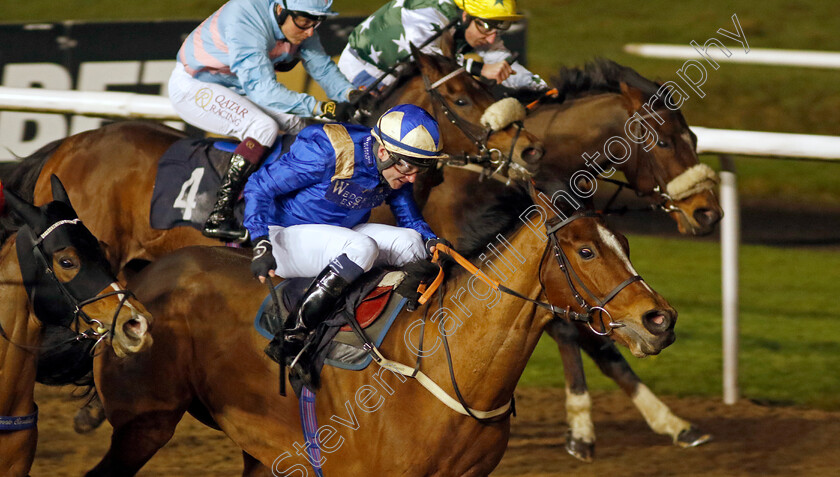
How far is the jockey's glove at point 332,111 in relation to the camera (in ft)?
15.7

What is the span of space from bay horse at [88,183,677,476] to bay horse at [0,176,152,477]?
1.69 ft

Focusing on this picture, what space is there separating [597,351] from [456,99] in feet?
4.77

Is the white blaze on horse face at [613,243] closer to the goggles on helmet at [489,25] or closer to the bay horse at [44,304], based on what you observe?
the bay horse at [44,304]

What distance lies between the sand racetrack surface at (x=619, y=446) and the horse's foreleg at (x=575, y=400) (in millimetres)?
81

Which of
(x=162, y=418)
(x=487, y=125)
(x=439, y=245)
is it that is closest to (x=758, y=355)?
(x=487, y=125)

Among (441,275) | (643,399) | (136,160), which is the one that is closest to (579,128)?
(643,399)

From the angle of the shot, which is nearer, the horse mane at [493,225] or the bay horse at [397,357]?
the bay horse at [397,357]

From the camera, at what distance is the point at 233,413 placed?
3.84m

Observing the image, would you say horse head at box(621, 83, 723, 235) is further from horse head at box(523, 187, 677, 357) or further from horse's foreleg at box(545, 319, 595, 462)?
horse head at box(523, 187, 677, 357)

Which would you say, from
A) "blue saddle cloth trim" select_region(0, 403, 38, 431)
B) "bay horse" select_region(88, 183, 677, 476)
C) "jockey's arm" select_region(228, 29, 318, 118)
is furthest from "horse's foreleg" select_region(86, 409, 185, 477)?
"jockey's arm" select_region(228, 29, 318, 118)

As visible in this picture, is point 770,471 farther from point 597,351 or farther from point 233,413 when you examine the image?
point 233,413

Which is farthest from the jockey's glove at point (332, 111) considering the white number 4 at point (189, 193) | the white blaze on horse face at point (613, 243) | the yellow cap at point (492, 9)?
the white blaze on horse face at point (613, 243)

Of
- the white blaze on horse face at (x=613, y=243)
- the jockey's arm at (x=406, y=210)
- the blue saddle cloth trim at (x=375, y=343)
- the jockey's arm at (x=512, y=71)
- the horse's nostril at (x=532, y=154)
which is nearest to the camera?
the white blaze on horse face at (x=613, y=243)

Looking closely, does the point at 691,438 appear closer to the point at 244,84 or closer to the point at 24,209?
the point at 244,84
